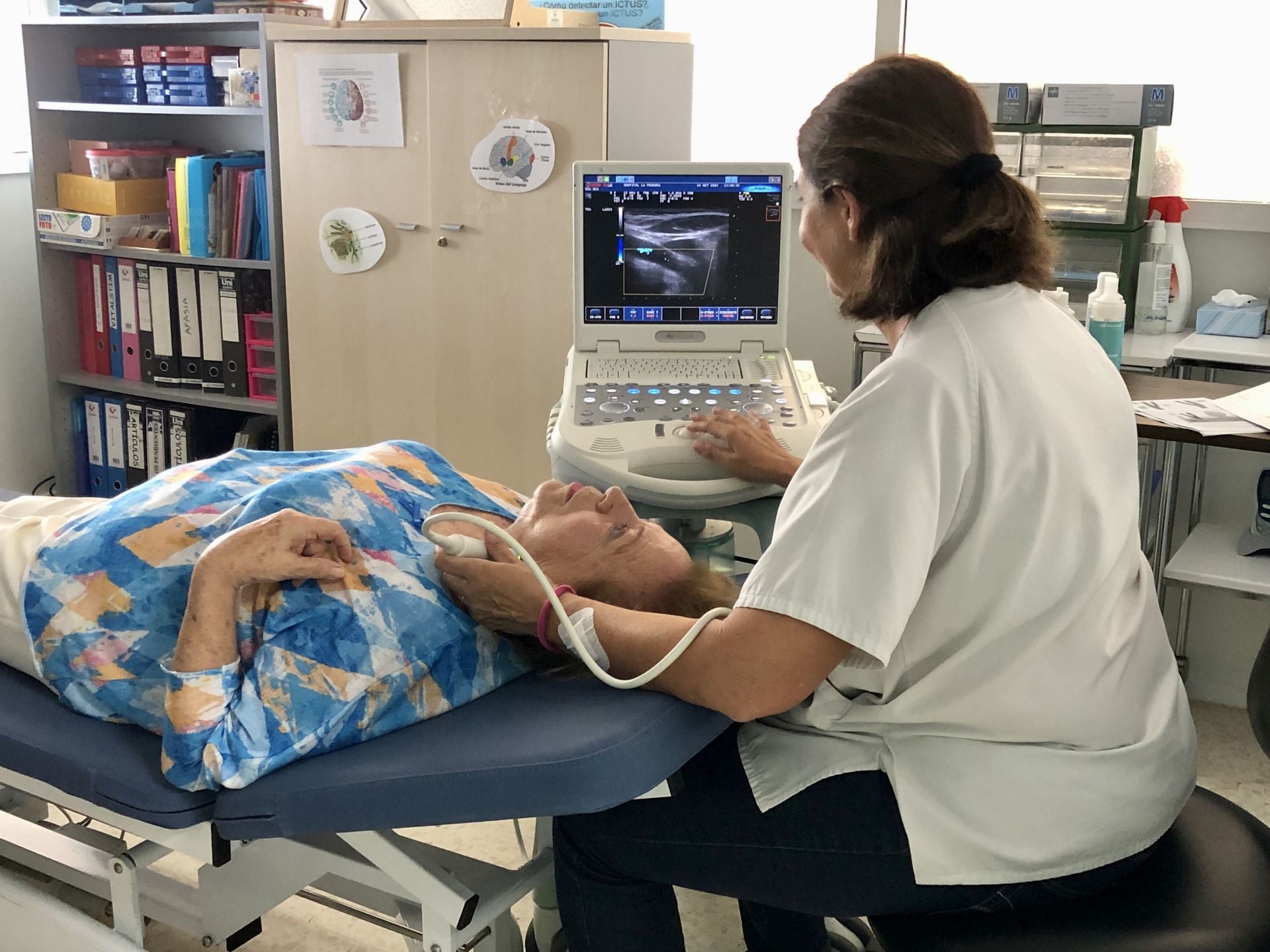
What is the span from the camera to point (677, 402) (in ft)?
6.04

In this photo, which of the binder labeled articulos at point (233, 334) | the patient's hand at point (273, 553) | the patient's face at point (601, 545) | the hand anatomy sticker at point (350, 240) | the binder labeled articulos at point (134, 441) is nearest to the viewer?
the patient's hand at point (273, 553)

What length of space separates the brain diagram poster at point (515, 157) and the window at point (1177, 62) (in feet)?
3.26

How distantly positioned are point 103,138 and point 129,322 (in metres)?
0.56

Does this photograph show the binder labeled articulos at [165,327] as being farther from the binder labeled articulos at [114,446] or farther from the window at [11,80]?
the window at [11,80]

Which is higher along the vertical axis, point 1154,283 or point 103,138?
point 103,138

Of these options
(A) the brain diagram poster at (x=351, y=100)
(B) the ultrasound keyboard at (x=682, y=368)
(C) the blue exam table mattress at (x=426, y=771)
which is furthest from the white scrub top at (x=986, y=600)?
(A) the brain diagram poster at (x=351, y=100)

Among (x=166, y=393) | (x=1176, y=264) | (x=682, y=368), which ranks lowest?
(x=166, y=393)

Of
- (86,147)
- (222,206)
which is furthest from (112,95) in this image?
(222,206)

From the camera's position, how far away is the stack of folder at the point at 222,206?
3.14 m

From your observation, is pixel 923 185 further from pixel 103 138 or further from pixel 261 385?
pixel 103 138

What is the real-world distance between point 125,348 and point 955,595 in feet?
9.60

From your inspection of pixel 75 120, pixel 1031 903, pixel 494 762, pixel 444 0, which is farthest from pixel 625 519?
pixel 75 120

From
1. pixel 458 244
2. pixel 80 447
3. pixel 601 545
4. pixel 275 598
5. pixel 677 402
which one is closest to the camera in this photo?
pixel 275 598

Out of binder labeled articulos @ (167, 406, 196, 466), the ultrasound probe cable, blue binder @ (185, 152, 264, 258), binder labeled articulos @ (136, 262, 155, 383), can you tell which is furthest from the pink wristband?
binder labeled articulos @ (136, 262, 155, 383)
